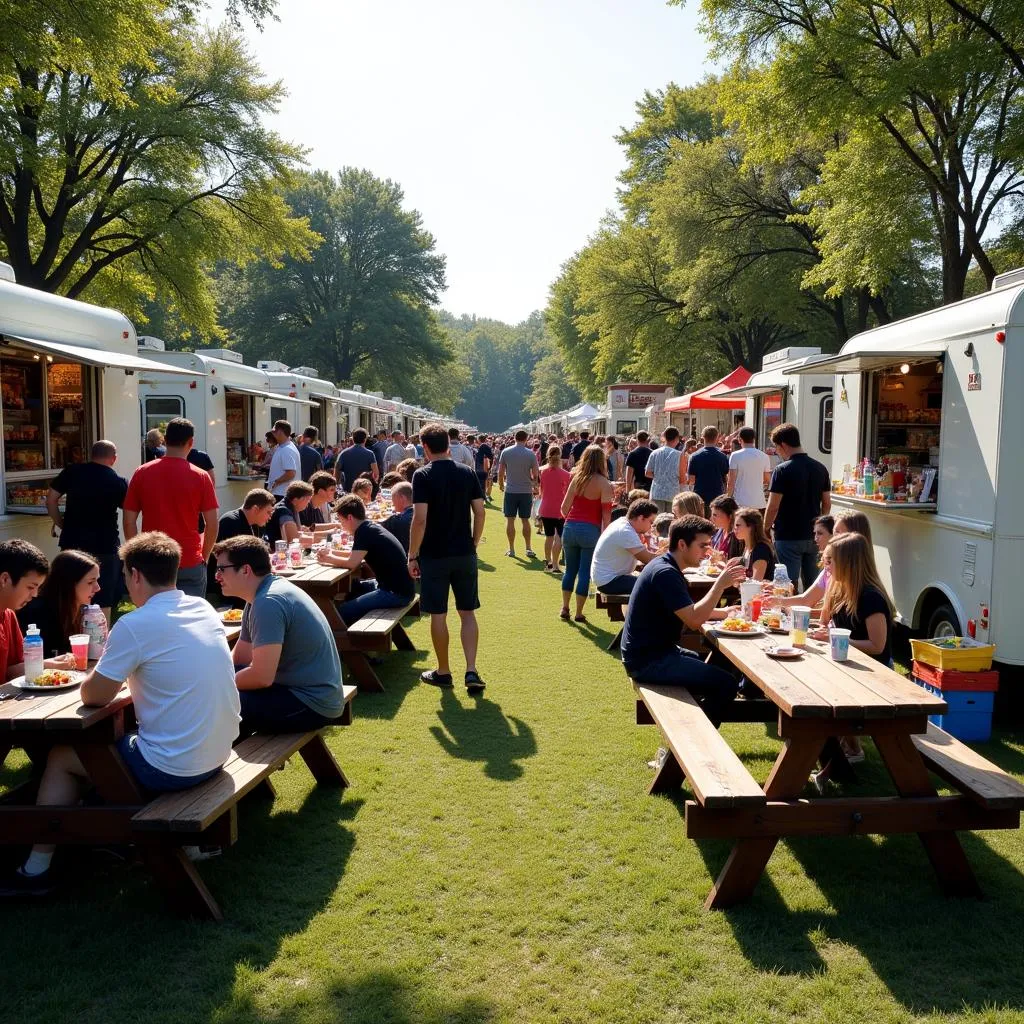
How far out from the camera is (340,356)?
143 feet

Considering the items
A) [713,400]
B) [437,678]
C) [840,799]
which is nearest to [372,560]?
[437,678]

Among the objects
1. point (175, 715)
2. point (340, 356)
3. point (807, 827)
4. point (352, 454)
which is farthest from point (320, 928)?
point (340, 356)

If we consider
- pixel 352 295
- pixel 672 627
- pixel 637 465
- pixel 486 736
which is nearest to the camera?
pixel 672 627

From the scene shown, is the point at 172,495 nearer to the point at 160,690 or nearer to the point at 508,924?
the point at 160,690

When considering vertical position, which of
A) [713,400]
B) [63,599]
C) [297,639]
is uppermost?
[713,400]

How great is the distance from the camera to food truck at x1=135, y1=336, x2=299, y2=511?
502 inches

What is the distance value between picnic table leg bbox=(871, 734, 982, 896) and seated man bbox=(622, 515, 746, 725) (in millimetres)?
1214

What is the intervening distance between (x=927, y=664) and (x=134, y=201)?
18.8m

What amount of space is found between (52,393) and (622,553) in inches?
229

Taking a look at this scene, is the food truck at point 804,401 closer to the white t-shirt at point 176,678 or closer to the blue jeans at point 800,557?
the blue jeans at point 800,557

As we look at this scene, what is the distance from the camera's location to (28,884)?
12.7 ft

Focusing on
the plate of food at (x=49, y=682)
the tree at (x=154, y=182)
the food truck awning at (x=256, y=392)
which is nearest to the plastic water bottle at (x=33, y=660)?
the plate of food at (x=49, y=682)

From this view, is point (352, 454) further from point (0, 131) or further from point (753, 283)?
point (753, 283)

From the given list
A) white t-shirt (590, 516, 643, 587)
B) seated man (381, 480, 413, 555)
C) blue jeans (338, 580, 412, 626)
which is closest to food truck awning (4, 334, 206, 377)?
seated man (381, 480, 413, 555)
